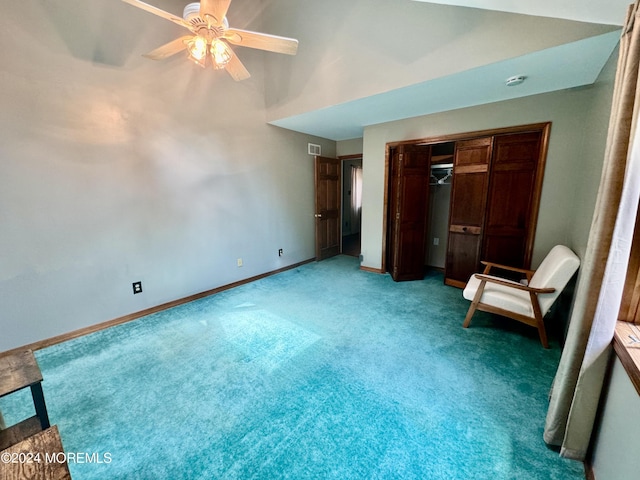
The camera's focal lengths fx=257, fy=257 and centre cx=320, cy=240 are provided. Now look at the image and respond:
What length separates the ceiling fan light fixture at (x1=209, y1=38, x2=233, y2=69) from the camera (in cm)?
190

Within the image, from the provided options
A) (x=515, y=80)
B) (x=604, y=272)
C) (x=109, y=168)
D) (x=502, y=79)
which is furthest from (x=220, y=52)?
(x=604, y=272)

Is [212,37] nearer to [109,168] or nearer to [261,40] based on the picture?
[261,40]

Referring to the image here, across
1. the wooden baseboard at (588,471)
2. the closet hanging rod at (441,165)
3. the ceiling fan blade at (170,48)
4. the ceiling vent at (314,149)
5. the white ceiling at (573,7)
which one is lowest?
the wooden baseboard at (588,471)

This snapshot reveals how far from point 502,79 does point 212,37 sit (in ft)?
8.19

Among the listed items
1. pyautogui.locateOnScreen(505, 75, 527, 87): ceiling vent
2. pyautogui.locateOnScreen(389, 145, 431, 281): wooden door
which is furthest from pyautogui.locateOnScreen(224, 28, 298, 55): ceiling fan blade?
pyautogui.locateOnScreen(389, 145, 431, 281): wooden door

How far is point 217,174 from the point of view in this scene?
134 inches

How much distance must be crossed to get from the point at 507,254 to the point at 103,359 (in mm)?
4324

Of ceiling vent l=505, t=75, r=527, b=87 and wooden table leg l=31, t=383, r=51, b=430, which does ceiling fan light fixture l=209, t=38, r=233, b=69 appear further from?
ceiling vent l=505, t=75, r=527, b=87

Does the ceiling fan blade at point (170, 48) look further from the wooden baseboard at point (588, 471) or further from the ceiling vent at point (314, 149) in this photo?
the wooden baseboard at point (588, 471)

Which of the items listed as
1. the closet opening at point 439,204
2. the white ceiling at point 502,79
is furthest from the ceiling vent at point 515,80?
the closet opening at point 439,204

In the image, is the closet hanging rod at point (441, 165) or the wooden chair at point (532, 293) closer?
the wooden chair at point (532, 293)

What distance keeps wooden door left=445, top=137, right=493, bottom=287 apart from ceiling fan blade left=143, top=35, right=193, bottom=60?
10.3 feet

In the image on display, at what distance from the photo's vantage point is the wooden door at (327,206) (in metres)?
4.80

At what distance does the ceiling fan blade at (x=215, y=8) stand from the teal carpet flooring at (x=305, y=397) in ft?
8.15
